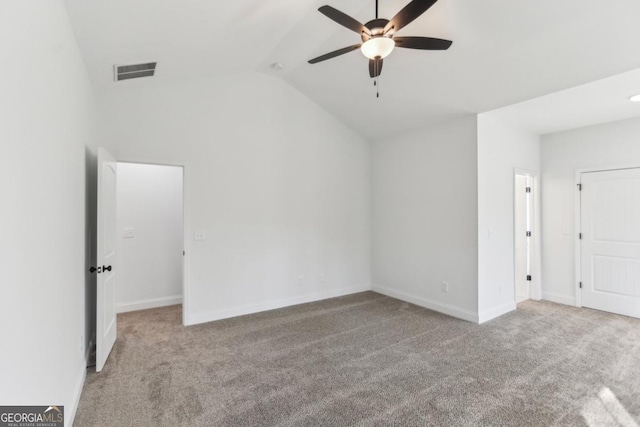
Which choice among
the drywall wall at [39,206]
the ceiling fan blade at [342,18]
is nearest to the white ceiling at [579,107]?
the ceiling fan blade at [342,18]

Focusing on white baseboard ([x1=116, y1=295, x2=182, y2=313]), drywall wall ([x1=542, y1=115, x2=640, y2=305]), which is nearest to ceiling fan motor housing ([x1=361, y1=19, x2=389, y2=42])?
drywall wall ([x1=542, y1=115, x2=640, y2=305])

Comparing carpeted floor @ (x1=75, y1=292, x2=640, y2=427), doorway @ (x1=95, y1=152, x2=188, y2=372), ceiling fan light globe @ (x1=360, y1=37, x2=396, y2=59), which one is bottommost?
carpeted floor @ (x1=75, y1=292, x2=640, y2=427)

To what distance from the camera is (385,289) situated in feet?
17.3

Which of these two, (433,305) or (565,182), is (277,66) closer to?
(433,305)

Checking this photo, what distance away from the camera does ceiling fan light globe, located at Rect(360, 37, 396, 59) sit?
216cm

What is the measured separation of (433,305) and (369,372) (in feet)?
6.87

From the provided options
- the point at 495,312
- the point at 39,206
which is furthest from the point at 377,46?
the point at 495,312

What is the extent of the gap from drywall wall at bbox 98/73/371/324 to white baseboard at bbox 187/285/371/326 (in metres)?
0.02

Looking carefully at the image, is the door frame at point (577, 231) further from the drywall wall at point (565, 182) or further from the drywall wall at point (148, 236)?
the drywall wall at point (148, 236)

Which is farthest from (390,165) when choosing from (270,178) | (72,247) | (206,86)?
(72,247)

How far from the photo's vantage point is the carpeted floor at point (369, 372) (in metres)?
2.16

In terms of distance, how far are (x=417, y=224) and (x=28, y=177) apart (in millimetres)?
4381
